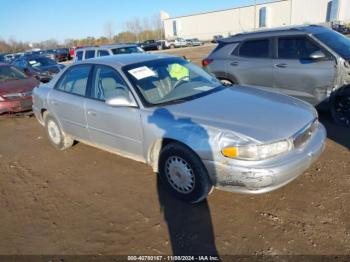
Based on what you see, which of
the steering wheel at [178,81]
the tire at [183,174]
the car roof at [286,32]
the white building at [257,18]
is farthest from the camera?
the white building at [257,18]

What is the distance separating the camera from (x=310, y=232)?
2.95m

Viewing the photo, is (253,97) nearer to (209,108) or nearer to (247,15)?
(209,108)

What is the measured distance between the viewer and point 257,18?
81000 mm

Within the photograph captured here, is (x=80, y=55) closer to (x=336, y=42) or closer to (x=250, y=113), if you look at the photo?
(x=336, y=42)

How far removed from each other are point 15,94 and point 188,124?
672cm

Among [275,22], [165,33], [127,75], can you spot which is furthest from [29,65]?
[165,33]

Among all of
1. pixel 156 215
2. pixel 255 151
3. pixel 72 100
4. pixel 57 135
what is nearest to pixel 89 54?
pixel 57 135

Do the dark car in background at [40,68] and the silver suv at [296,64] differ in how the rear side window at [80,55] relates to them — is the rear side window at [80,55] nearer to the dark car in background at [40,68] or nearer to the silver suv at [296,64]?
the dark car in background at [40,68]

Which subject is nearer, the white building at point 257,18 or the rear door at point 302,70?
the rear door at point 302,70

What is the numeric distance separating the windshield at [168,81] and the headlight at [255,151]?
1123 mm

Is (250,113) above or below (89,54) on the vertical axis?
below

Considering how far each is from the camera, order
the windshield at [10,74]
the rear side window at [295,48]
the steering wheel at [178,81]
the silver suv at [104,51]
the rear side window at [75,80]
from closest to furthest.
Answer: the steering wheel at [178,81], the rear side window at [75,80], the rear side window at [295,48], the windshield at [10,74], the silver suv at [104,51]

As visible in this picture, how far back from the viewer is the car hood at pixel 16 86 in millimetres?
8281

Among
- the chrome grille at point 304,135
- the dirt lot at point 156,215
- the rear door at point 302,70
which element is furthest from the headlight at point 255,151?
the rear door at point 302,70
